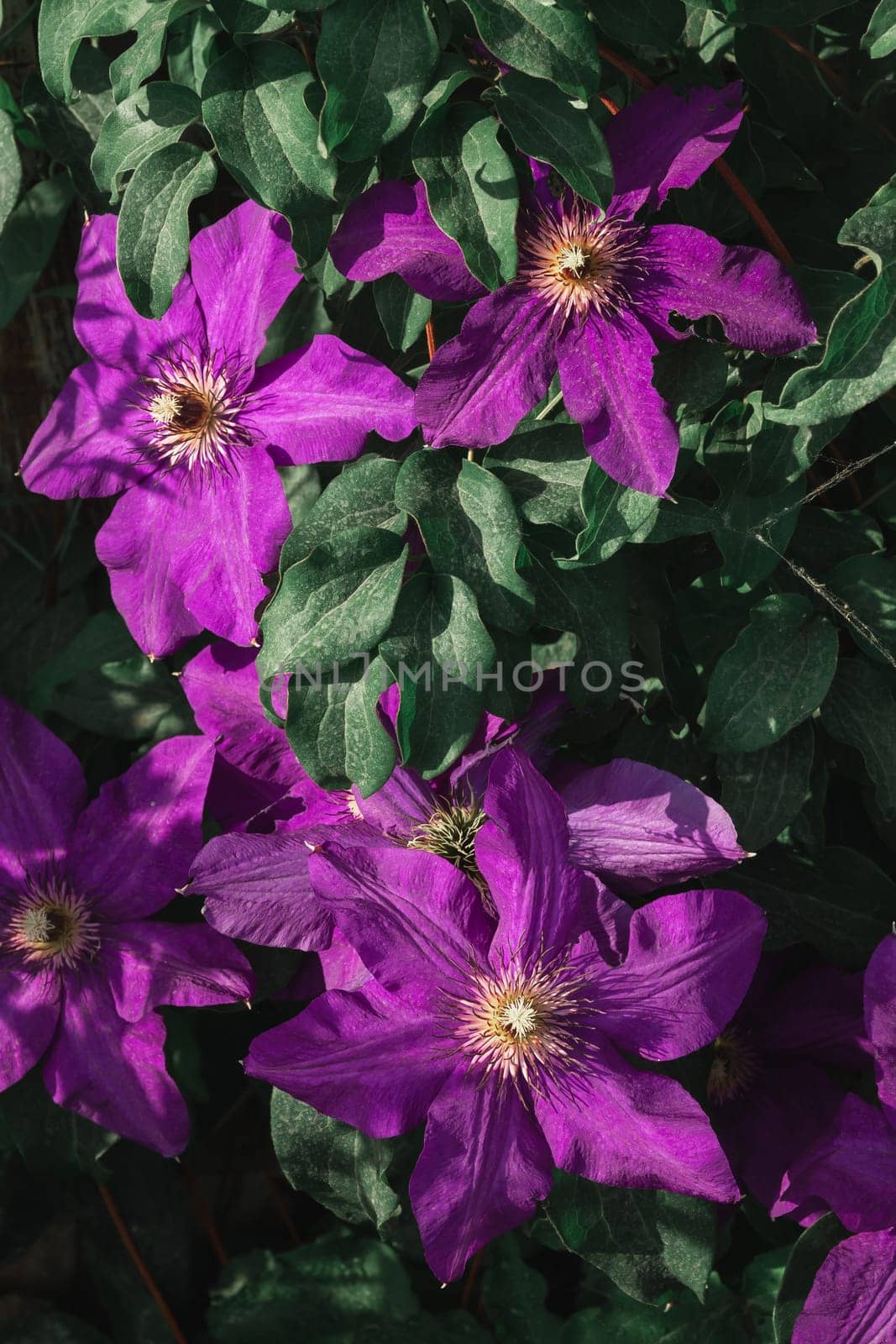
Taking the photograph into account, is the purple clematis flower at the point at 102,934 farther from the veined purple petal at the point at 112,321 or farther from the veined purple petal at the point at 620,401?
the veined purple petal at the point at 620,401

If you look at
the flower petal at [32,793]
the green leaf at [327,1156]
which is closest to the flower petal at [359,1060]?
the green leaf at [327,1156]

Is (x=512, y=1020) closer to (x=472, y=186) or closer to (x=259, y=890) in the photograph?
(x=259, y=890)

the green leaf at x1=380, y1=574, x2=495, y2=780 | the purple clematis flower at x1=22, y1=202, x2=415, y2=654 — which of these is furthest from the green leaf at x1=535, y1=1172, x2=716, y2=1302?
the purple clematis flower at x1=22, y1=202, x2=415, y2=654

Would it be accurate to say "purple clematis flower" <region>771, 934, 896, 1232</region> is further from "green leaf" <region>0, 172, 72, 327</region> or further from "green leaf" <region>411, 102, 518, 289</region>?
"green leaf" <region>0, 172, 72, 327</region>

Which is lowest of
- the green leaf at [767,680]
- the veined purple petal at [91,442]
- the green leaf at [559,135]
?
the green leaf at [767,680]

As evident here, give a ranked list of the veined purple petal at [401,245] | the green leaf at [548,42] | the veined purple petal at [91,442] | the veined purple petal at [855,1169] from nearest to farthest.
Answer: the green leaf at [548,42]
the veined purple petal at [401,245]
the veined purple petal at [855,1169]
the veined purple petal at [91,442]

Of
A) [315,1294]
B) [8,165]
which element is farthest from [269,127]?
[315,1294]
